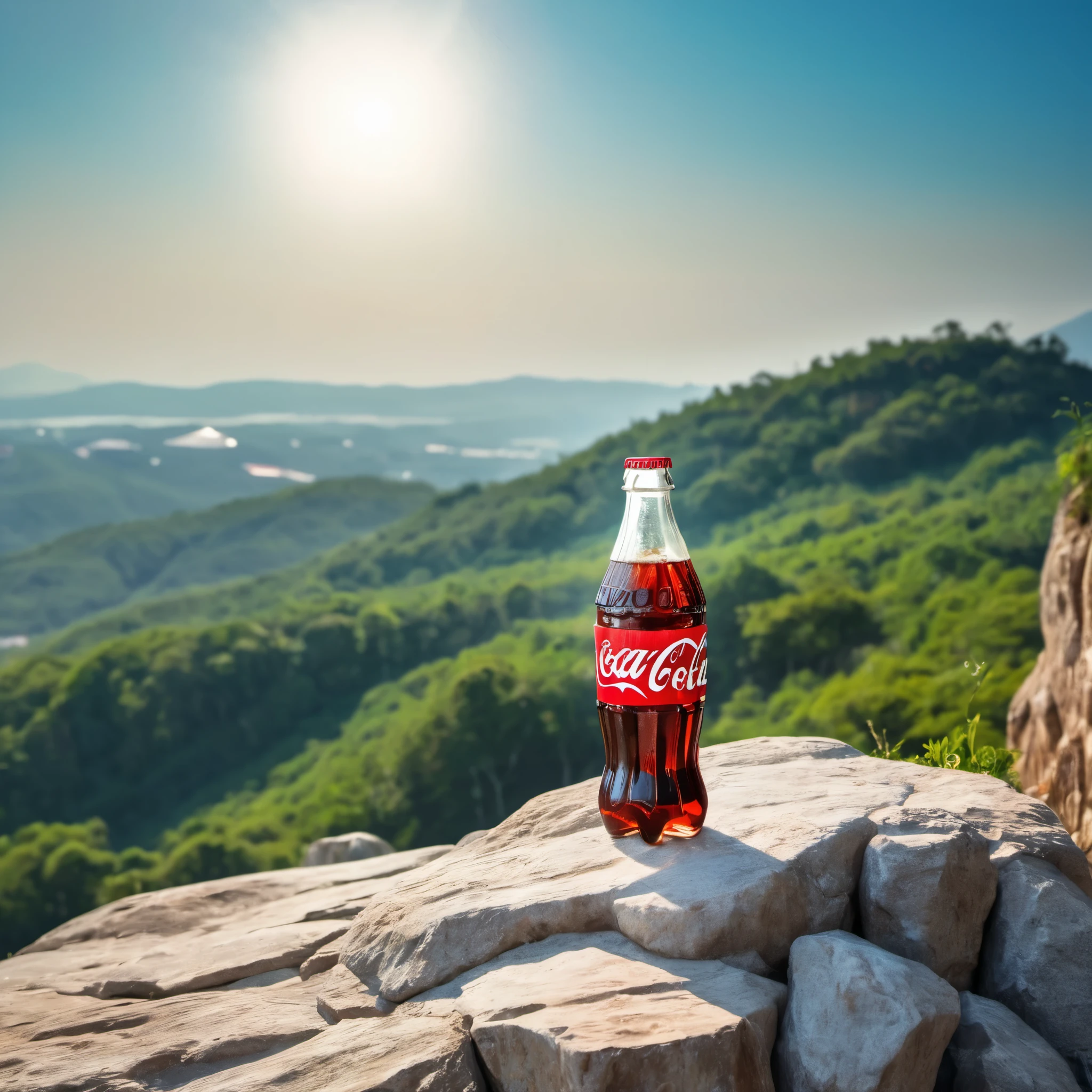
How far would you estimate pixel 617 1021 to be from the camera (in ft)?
7.43

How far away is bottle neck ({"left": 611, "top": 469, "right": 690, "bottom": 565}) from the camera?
9.77 ft

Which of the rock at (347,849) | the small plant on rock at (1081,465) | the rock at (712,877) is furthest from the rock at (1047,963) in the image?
the rock at (347,849)

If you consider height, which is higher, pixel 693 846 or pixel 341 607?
pixel 693 846

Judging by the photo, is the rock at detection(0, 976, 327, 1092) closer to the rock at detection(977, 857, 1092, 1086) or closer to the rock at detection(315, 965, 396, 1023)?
the rock at detection(315, 965, 396, 1023)

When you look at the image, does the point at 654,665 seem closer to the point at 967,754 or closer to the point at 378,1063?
the point at 378,1063

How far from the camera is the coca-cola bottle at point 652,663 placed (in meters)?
2.89

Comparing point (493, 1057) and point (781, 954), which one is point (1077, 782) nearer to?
point (781, 954)

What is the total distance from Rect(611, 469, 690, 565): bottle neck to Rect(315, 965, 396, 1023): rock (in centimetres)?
147

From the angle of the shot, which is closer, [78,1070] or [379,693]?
[78,1070]

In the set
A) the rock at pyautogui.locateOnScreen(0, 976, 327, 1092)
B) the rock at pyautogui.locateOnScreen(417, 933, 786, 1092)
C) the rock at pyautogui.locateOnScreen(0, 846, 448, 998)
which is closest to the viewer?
the rock at pyautogui.locateOnScreen(417, 933, 786, 1092)

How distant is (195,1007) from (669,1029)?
1727 millimetres

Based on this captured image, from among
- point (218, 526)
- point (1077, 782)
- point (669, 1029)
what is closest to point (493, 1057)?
point (669, 1029)

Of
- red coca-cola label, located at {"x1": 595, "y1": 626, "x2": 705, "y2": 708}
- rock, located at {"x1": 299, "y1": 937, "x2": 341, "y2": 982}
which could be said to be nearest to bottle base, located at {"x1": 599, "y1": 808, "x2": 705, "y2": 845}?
red coca-cola label, located at {"x1": 595, "y1": 626, "x2": 705, "y2": 708}

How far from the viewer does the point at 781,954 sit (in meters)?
2.58
